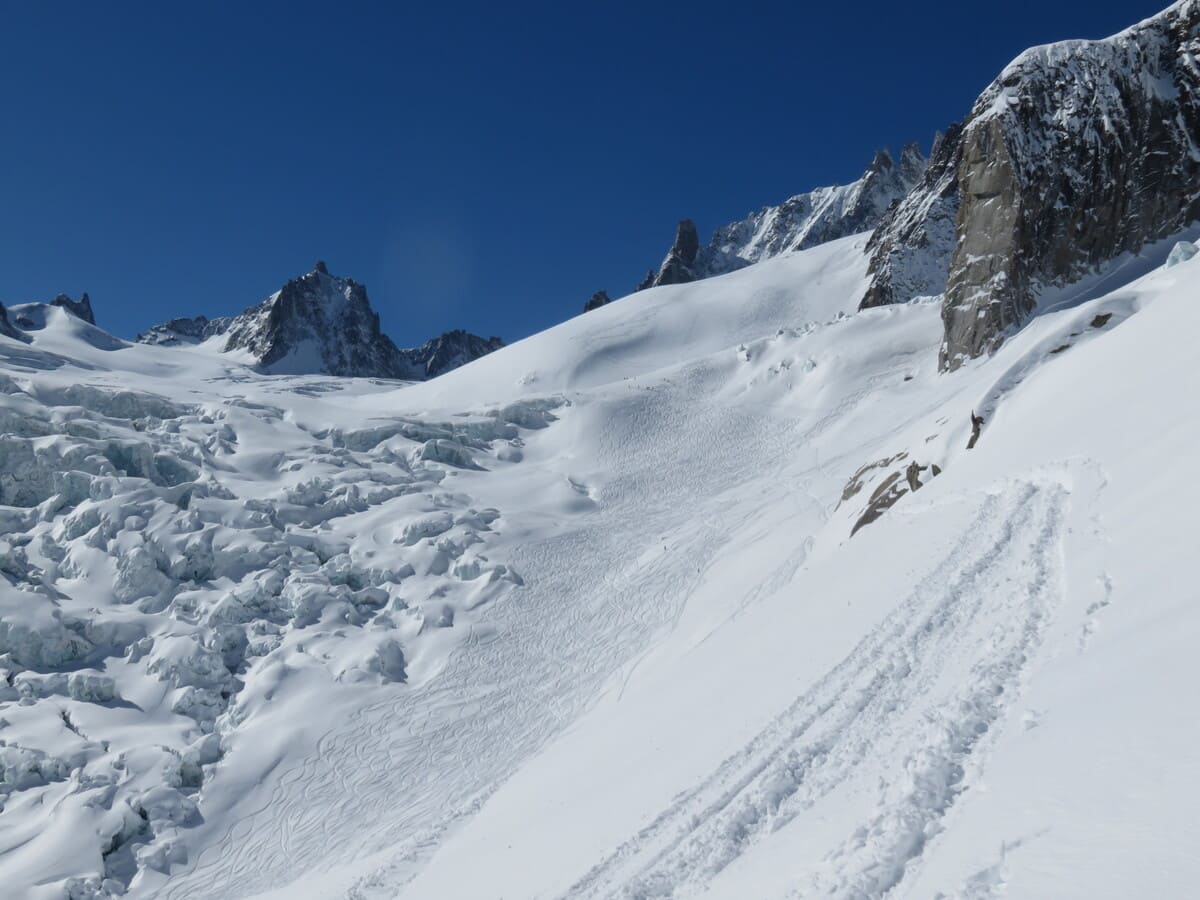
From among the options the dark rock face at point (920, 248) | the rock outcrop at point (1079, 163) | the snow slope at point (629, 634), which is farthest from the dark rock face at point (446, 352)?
the rock outcrop at point (1079, 163)

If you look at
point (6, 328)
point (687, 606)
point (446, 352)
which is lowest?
point (687, 606)

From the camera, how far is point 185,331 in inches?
6427

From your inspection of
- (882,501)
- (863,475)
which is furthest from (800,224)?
(882,501)

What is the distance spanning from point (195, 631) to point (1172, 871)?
80.2 feet

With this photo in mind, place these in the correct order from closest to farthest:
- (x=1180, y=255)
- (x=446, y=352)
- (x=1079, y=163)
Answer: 1. (x=1180, y=255)
2. (x=1079, y=163)
3. (x=446, y=352)

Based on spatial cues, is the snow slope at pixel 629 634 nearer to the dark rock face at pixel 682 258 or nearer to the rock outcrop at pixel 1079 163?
the rock outcrop at pixel 1079 163

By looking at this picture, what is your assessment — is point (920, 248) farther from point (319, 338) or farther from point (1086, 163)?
point (319, 338)

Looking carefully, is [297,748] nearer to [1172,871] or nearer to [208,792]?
[208,792]

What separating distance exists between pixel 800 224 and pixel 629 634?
497ft

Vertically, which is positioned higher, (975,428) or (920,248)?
(920,248)

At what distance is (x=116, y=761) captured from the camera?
1853 cm

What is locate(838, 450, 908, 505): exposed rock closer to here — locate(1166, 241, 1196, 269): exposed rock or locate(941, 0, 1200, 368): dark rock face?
locate(1166, 241, 1196, 269): exposed rock

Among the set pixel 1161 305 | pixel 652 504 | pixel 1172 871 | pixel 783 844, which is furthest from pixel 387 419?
pixel 1172 871

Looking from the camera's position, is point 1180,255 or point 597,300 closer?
point 1180,255
